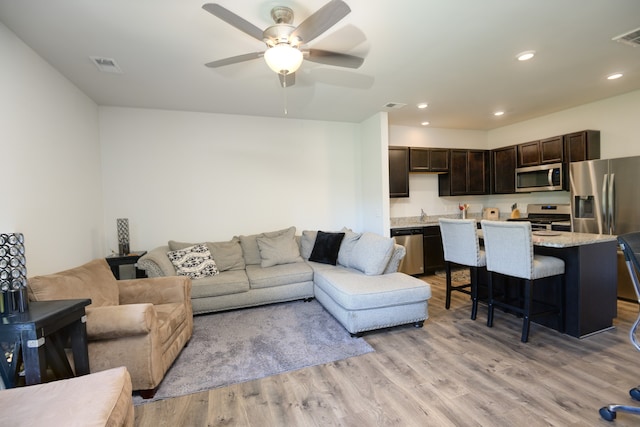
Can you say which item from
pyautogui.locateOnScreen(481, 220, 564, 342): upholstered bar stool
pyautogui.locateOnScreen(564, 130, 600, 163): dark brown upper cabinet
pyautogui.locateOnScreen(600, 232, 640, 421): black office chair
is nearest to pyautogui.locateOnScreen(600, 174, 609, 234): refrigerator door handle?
pyautogui.locateOnScreen(564, 130, 600, 163): dark brown upper cabinet

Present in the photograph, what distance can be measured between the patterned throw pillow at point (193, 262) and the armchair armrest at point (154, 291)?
2.35ft

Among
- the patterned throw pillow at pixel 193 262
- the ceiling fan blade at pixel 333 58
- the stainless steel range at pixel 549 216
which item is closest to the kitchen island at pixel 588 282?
the stainless steel range at pixel 549 216

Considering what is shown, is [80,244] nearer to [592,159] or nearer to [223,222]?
[223,222]

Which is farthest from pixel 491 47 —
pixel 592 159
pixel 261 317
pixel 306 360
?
pixel 261 317

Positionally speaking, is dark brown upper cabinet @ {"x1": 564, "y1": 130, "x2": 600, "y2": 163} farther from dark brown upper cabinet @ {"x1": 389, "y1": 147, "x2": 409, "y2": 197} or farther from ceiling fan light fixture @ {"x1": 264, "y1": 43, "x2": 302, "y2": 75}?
ceiling fan light fixture @ {"x1": 264, "y1": 43, "x2": 302, "y2": 75}

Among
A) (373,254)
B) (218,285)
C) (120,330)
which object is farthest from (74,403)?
(373,254)

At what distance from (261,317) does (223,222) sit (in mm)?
1678

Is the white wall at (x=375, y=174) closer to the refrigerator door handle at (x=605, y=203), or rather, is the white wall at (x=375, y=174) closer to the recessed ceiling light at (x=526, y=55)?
the recessed ceiling light at (x=526, y=55)

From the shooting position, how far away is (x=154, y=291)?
270cm

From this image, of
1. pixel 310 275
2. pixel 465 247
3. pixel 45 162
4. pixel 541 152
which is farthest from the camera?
pixel 541 152

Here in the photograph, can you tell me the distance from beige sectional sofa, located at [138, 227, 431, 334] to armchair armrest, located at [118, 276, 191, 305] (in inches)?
19.6

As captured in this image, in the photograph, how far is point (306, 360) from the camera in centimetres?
244

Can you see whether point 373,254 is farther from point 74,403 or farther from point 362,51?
point 74,403

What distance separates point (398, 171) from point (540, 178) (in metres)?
2.26
